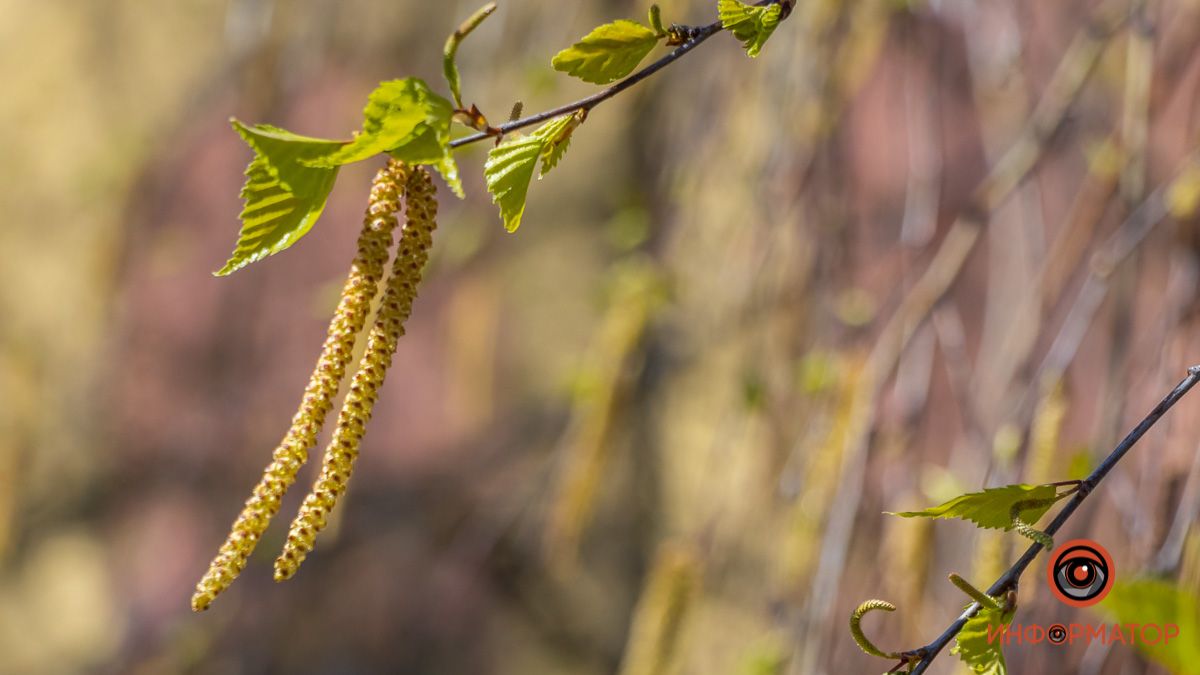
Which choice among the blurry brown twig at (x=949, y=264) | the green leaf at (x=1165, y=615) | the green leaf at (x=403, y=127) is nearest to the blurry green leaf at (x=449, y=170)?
the green leaf at (x=403, y=127)

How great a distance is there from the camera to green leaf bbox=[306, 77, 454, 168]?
0.39 metres

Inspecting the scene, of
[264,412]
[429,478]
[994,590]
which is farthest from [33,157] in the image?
[994,590]

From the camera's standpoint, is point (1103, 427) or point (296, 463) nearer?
point (296, 463)

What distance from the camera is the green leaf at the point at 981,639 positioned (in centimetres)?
44

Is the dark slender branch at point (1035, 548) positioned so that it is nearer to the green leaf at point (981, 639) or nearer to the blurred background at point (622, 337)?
the green leaf at point (981, 639)

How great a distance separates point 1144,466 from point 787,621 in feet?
1.37

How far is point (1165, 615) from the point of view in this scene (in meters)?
0.57

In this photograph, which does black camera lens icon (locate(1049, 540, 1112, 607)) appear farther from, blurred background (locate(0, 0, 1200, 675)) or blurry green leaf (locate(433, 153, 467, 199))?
blurry green leaf (locate(433, 153, 467, 199))

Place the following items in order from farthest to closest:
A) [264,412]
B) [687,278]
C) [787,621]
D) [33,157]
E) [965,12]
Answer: [33,157], [264,412], [687,278], [965,12], [787,621]

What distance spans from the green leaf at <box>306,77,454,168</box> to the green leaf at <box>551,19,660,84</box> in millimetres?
57

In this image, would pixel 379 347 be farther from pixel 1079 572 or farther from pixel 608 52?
pixel 1079 572

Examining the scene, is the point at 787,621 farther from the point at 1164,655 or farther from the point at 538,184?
the point at 538,184

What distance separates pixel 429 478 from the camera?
6.25ft

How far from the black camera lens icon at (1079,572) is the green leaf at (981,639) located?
0.25 m
